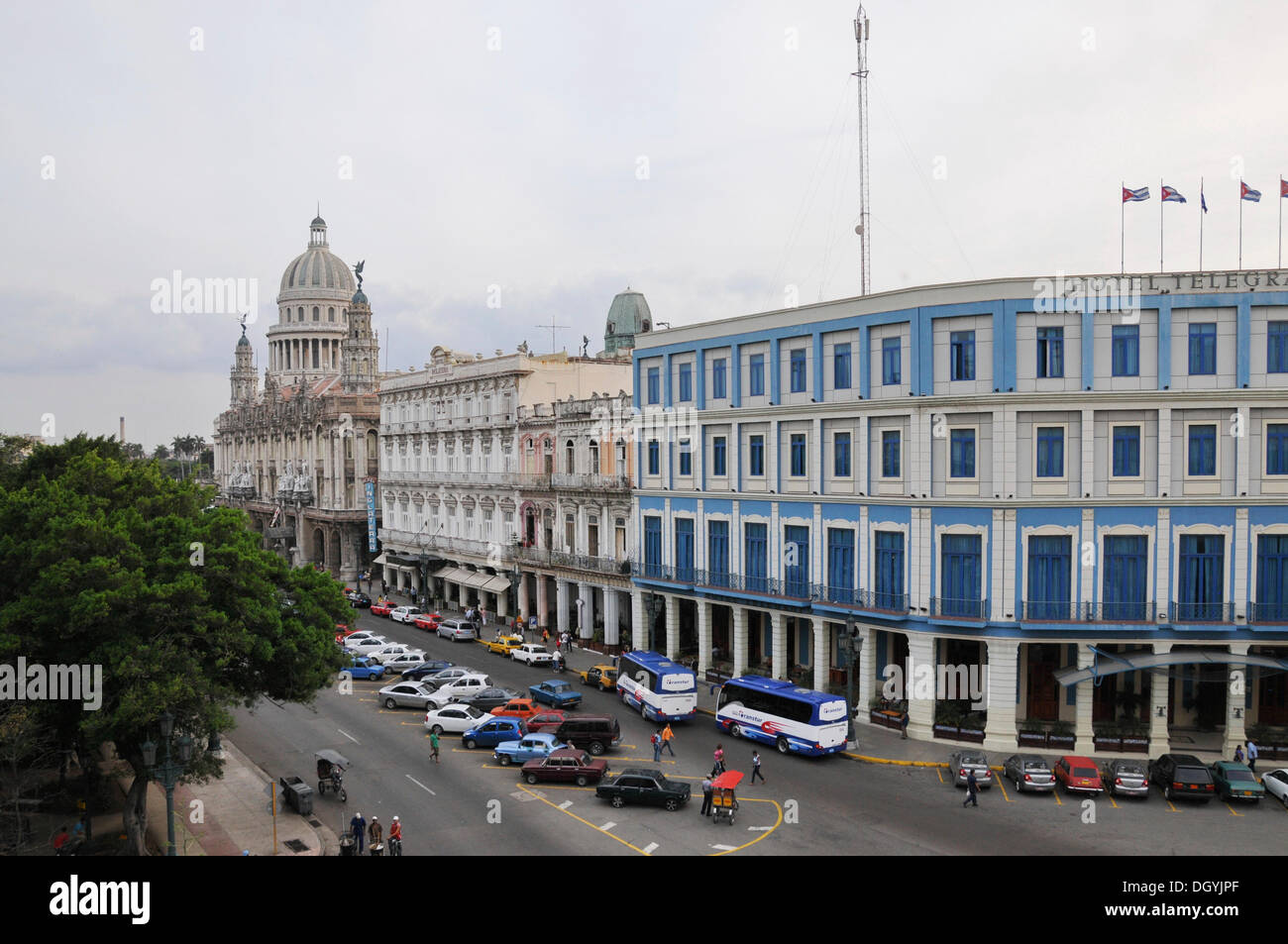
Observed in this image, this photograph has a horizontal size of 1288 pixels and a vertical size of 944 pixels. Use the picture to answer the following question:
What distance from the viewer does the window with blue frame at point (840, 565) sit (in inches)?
1586

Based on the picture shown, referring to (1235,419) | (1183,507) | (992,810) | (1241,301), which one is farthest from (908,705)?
(1241,301)

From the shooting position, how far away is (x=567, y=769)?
31.9 metres

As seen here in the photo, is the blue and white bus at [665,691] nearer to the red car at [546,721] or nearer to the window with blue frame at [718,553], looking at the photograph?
the red car at [546,721]

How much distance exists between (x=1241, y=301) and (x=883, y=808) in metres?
22.4

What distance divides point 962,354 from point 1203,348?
27.6 ft

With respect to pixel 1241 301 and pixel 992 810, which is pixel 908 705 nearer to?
pixel 992 810

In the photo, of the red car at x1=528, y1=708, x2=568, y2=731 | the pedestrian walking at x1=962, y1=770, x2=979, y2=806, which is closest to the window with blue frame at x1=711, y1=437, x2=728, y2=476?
the red car at x1=528, y1=708, x2=568, y2=731

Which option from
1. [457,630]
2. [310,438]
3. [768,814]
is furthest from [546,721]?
[310,438]

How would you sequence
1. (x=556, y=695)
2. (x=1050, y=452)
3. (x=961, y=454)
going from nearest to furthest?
(x=1050, y=452)
(x=961, y=454)
(x=556, y=695)

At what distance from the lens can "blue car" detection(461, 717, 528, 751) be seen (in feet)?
120

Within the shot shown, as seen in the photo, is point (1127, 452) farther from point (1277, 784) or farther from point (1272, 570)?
point (1277, 784)

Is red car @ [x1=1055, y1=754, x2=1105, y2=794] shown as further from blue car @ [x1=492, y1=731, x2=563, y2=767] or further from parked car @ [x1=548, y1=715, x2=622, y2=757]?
blue car @ [x1=492, y1=731, x2=563, y2=767]

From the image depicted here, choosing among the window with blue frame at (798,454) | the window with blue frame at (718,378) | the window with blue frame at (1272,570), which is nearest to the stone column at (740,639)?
the window with blue frame at (798,454)

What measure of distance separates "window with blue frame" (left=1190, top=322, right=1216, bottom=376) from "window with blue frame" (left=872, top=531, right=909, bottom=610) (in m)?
12.3
